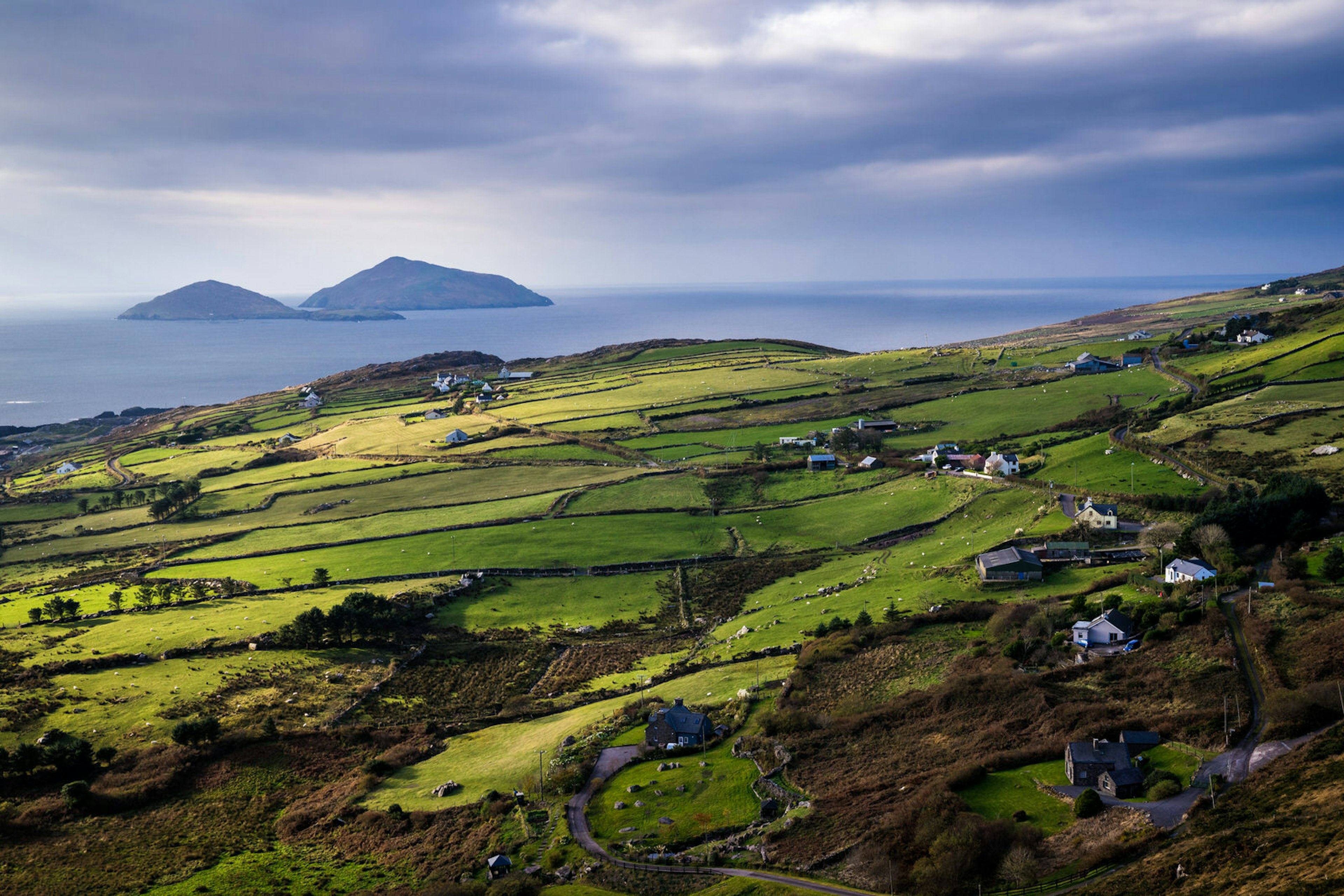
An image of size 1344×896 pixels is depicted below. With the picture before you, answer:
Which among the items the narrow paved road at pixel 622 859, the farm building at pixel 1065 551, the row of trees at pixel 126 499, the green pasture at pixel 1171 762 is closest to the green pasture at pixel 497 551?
the farm building at pixel 1065 551

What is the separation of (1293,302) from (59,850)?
185 metres

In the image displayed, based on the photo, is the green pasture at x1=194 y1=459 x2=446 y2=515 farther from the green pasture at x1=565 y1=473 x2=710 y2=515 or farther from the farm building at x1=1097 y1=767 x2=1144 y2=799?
the farm building at x1=1097 y1=767 x2=1144 y2=799

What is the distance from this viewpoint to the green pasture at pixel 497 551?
6550cm

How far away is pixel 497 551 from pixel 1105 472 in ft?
157

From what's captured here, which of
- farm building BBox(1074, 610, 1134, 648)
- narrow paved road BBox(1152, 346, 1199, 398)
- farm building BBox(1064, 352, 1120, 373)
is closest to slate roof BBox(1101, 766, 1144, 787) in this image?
farm building BBox(1074, 610, 1134, 648)

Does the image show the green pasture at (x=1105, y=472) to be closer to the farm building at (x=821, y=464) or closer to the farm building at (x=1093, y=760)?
the farm building at (x=821, y=464)

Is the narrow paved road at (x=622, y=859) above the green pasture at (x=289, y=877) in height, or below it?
above

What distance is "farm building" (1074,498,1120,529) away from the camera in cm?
5566

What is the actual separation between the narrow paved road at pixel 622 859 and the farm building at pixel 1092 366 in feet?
314

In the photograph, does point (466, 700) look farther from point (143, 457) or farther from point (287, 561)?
point (143, 457)

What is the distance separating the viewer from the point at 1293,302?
15388 cm

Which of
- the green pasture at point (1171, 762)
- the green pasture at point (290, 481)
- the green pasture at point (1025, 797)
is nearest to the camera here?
the green pasture at point (1025, 797)

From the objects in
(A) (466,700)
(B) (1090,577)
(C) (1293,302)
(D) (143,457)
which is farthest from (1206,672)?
(C) (1293,302)

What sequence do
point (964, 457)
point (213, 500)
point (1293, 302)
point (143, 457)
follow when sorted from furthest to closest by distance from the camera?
point (1293, 302), point (143, 457), point (213, 500), point (964, 457)
